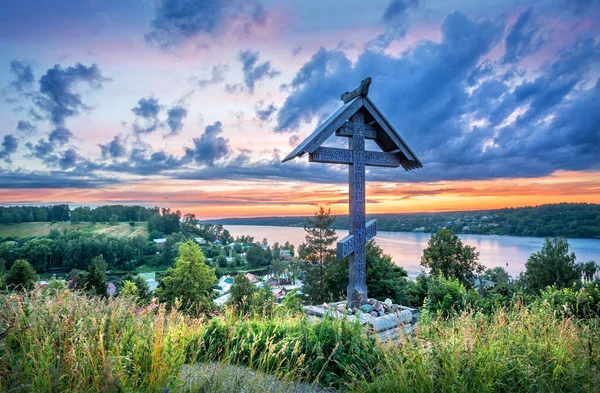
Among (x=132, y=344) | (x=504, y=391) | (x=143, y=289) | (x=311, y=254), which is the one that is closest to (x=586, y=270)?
(x=311, y=254)

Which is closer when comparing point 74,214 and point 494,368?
point 494,368

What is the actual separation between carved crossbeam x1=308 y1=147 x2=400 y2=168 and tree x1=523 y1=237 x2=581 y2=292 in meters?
17.6

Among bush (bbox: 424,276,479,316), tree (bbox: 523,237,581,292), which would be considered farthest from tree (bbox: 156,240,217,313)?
tree (bbox: 523,237,581,292)

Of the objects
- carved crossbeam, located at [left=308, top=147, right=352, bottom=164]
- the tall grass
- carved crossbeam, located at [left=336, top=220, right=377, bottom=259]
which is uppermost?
carved crossbeam, located at [left=308, top=147, right=352, bottom=164]

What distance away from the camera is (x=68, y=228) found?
37.7m

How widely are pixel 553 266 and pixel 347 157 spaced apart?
19.4 meters

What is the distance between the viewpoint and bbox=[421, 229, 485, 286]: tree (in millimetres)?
20406

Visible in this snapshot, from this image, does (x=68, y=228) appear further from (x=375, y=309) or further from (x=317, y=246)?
(x=375, y=309)

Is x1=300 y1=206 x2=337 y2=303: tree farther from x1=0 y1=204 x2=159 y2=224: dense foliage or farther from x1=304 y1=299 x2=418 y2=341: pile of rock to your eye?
x1=0 y1=204 x2=159 y2=224: dense foliage

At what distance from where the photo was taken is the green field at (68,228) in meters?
28.4

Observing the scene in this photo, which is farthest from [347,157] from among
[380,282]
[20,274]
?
[20,274]

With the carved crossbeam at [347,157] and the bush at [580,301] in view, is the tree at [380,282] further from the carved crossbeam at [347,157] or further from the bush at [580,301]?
the bush at [580,301]

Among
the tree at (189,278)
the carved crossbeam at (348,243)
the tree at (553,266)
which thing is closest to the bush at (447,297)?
the carved crossbeam at (348,243)

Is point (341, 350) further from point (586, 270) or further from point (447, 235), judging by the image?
point (586, 270)
